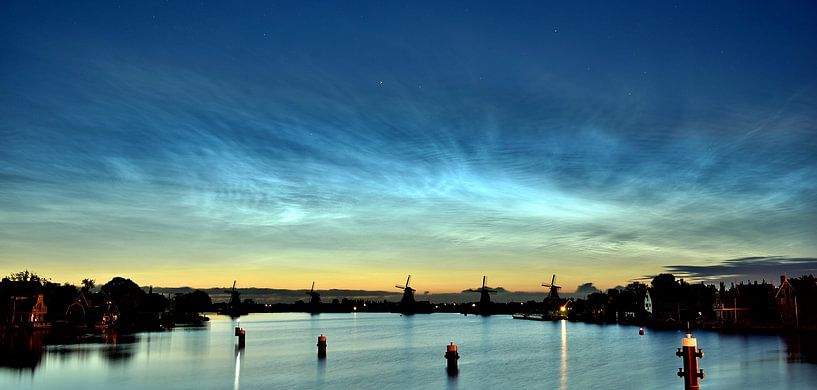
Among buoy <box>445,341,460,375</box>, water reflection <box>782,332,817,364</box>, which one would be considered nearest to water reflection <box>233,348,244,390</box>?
buoy <box>445,341,460,375</box>

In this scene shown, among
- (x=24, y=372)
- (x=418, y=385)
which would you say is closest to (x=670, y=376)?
(x=418, y=385)

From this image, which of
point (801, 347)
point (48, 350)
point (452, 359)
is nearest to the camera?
point (452, 359)

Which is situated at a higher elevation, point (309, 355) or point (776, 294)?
point (776, 294)

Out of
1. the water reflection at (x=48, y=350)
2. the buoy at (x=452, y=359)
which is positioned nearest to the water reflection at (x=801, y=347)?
the buoy at (x=452, y=359)

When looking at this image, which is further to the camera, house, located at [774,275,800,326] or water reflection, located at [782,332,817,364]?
house, located at [774,275,800,326]

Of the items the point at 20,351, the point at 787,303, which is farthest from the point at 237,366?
the point at 787,303

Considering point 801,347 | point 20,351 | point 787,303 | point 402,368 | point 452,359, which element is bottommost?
point 402,368

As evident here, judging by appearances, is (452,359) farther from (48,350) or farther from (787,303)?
(787,303)

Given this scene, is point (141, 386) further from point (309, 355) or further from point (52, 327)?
point (52, 327)

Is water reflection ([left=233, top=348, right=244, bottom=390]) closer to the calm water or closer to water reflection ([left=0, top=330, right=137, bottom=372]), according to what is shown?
the calm water

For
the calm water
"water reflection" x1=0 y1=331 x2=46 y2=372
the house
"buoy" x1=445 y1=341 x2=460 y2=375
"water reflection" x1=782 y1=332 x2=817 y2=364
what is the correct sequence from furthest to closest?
the house → "water reflection" x1=782 y1=332 x2=817 y2=364 → "buoy" x1=445 y1=341 x2=460 y2=375 → "water reflection" x1=0 y1=331 x2=46 y2=372 → the calm water

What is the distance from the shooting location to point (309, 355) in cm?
8381

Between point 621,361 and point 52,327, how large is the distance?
4525 inches

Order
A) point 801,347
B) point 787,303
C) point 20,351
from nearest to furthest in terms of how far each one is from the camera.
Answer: point 20,351 < point 801,347 < point 787,303
